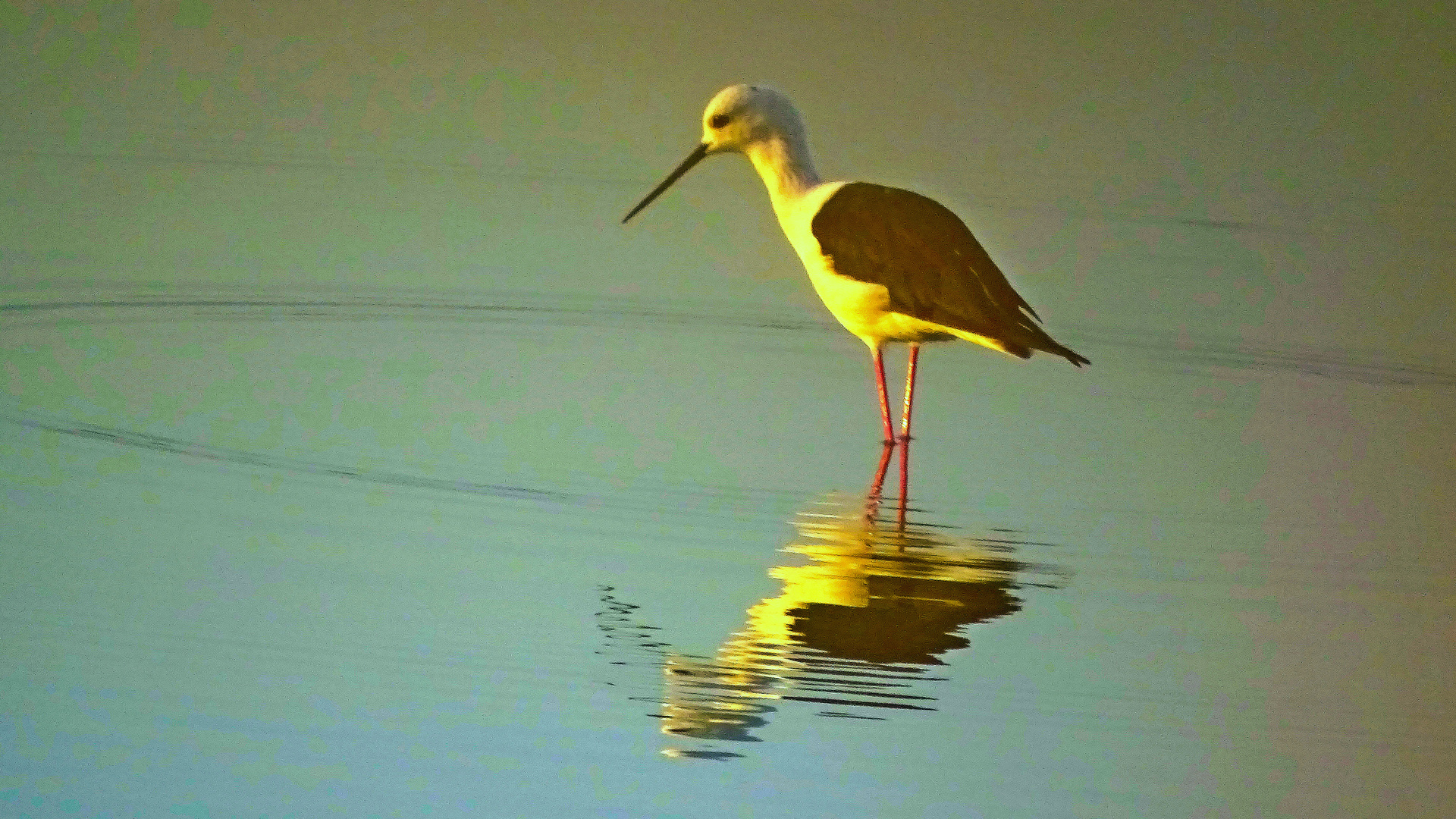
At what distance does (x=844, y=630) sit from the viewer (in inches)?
78.6

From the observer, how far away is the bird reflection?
6.11 feet

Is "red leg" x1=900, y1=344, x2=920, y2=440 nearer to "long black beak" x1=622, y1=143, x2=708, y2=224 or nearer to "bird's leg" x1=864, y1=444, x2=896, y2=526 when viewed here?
"bird's leg" x1=864, y1=444, x2=896, y2=526

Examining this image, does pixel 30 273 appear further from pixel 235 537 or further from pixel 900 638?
pixel 900 638

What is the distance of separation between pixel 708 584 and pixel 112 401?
1.02 metres

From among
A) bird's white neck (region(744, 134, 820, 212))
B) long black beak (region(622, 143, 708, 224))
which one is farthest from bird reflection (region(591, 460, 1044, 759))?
long black beak (region(622, 143, 708, 224))

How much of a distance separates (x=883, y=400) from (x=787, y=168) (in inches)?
15.8

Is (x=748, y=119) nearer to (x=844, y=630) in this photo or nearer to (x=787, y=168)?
(x=787, y=168)

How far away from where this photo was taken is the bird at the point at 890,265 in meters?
2.74

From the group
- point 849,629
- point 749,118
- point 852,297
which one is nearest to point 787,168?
point 749,118

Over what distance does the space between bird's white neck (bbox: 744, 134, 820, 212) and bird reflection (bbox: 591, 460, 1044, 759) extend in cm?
80

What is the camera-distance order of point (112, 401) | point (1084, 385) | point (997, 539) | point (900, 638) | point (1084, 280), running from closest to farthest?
1. point (900, 638)
2. point (997, 539)
3. point (112, 401)
4. point (1084, 385)
5. point (1084, 280)

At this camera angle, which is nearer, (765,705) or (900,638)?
(765,705)

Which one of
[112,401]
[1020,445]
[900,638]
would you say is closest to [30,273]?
[112,401]

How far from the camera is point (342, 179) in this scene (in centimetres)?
416
